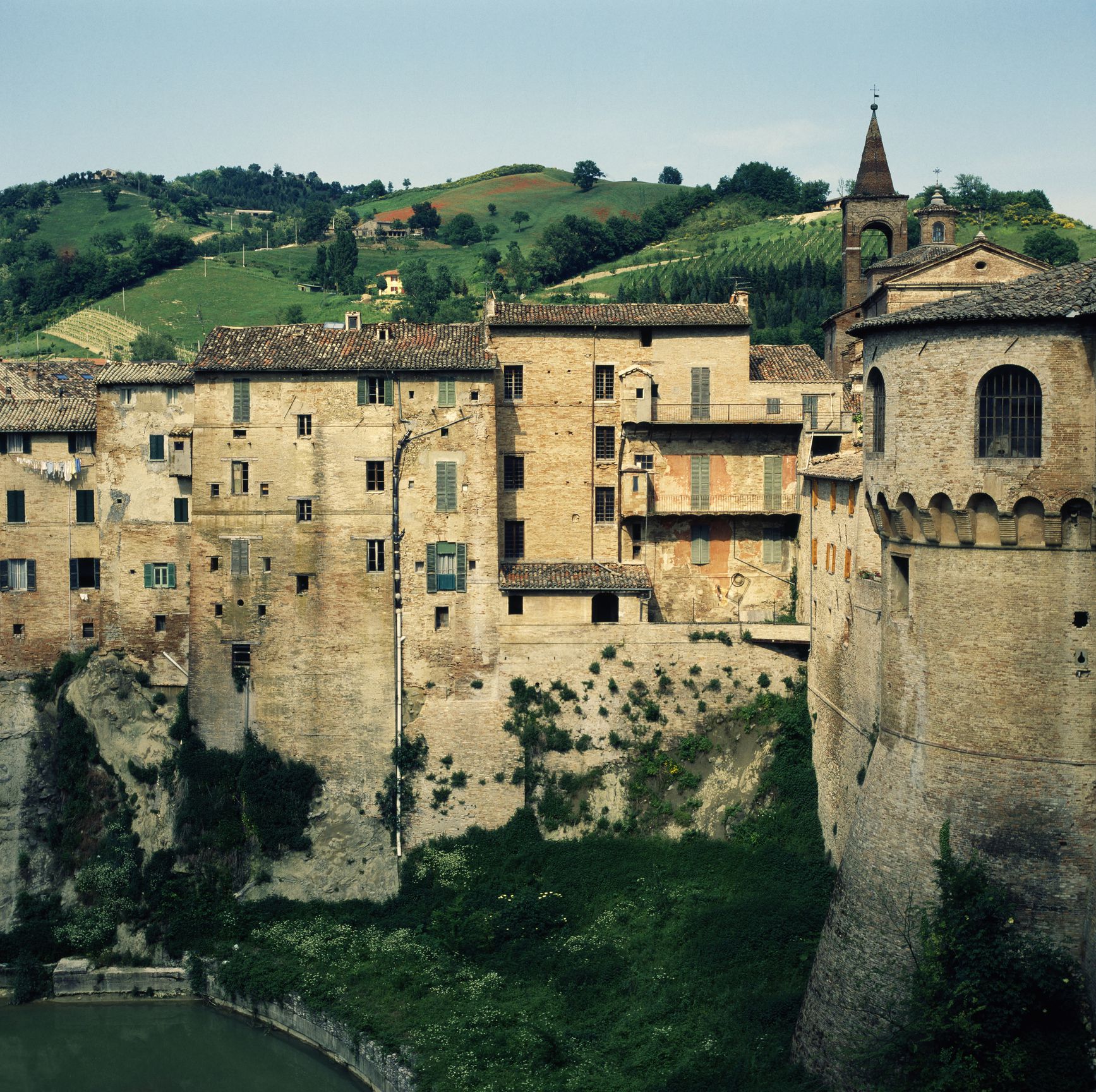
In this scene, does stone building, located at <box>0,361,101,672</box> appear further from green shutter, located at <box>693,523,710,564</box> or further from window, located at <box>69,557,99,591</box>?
green shutter, located at <box>693,523,710,564</box>

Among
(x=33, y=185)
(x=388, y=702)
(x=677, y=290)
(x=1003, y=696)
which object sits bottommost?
(x=388, y=702)

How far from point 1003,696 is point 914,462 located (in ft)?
13.4

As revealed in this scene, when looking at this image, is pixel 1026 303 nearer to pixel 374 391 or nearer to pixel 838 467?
pixel 838 467

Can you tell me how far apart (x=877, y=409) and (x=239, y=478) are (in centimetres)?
1956

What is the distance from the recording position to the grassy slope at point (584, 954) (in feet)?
89.3

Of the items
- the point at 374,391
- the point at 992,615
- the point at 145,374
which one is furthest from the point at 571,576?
the point at 992,615

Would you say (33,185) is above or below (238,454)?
above

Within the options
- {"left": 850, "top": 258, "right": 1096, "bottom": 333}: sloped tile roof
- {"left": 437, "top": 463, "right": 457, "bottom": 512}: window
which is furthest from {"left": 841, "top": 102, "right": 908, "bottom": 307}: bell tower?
{"left": 850, "top": 258, "right": 1096, "bottom": 333}: sloped tile roof

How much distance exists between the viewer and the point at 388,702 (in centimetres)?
3700

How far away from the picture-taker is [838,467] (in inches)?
1334

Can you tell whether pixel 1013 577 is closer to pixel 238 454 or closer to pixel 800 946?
pixel 800 946

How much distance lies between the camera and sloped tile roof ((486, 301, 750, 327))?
38812 mm

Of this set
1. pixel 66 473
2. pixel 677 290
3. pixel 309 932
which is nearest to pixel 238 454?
pixel 66 473

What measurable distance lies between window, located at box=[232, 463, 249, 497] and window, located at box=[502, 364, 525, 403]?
7.64m
